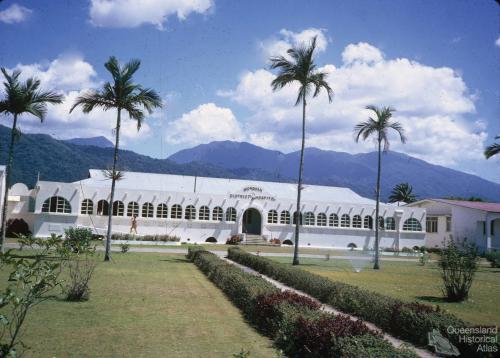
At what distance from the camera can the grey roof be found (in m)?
40.7

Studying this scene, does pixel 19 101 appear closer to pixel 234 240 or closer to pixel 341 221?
pixel 234 240

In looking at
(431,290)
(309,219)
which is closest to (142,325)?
(431,290)

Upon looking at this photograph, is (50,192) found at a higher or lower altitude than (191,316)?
higher

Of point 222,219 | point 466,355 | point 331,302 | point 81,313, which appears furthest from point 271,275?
point 222,219

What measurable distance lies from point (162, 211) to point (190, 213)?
2354 millimetres

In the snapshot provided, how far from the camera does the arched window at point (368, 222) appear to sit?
141ft

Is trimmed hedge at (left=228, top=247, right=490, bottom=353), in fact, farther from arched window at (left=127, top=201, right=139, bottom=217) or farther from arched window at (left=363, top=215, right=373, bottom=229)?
arched window at (left=363, top=215, right=373, bottom=229)

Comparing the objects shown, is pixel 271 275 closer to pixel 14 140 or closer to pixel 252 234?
pixel 14 140

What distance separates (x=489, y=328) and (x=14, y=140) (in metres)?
20.3

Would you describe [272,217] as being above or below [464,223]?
below

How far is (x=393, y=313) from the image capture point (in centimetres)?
934

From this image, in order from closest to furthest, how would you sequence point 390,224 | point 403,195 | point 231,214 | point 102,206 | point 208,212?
point 102,206, point 208,212, point 231,214, point 390,224, point 403,195

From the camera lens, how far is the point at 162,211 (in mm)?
37406

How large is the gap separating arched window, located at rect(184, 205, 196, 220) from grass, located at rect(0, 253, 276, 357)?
75.9 ft
